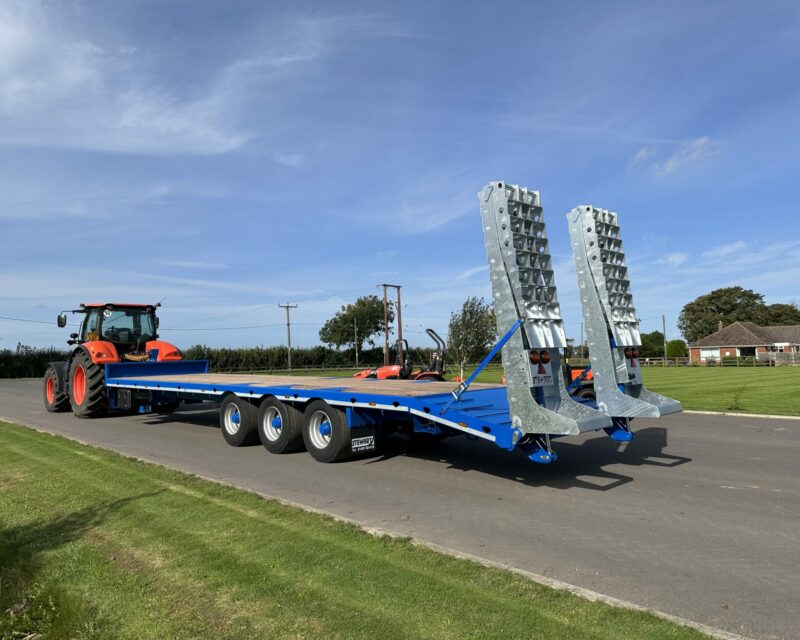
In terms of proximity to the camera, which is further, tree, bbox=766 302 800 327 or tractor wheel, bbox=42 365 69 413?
tree, bbox=766 302 800 327

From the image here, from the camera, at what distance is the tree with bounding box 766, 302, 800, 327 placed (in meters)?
104

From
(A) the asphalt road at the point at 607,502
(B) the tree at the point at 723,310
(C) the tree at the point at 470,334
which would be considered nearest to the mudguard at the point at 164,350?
(A) the asphalt road at the point at 607,502

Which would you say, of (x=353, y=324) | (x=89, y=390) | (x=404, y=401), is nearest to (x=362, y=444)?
(x=404, y=401)

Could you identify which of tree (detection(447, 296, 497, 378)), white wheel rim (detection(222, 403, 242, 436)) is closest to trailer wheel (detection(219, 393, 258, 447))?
white wheel rim (detection(222, 403, 242, 436))

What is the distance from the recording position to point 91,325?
16094 mm

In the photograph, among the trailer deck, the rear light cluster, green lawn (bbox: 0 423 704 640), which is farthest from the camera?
the trailer deck

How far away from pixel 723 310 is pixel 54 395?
108 metres

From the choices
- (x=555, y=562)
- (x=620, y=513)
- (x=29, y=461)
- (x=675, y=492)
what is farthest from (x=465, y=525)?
(x=29, y=461)

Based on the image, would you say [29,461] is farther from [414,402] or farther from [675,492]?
[675,492]

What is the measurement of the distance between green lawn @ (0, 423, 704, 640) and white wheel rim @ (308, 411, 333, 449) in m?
2.63

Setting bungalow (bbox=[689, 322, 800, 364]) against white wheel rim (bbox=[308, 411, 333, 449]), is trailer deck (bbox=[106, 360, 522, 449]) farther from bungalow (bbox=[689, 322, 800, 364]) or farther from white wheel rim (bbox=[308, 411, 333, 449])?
bungalow (bbox=[689, 322, 800, 364])

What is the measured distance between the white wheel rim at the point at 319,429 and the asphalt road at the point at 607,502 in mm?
364

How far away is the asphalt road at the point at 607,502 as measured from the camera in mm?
4422

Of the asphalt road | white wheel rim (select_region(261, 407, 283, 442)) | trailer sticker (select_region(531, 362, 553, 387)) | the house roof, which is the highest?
the house roof
